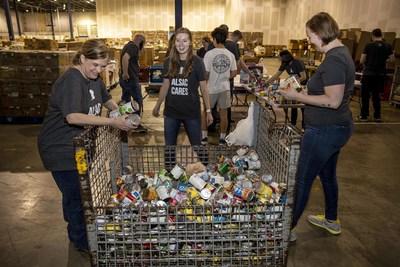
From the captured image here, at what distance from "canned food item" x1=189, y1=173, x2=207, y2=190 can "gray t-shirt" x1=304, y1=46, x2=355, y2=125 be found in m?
0.96

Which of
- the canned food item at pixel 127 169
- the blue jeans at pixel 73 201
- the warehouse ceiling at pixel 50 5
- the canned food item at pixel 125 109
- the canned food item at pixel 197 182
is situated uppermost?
the warehouse ceiling at pixel 50 5

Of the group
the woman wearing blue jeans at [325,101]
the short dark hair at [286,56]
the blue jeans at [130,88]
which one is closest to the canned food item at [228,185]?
the woman wearing blue jeans at [325,101]

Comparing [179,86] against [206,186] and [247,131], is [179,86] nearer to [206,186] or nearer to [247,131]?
[247,131]

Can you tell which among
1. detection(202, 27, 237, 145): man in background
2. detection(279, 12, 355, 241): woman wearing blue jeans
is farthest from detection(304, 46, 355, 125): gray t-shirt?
detection(202, 27, 237, 145): man in background

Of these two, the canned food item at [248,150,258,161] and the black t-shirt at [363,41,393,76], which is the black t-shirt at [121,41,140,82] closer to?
the canned food item at [248,150,258,161]

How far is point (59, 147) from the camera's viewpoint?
7.10 feet

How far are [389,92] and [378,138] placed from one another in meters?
4.39

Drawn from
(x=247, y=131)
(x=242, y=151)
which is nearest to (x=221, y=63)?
(x=247, y=131)

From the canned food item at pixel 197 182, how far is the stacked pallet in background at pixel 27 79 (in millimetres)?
5331

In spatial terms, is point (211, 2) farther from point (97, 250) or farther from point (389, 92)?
point (97, 250)

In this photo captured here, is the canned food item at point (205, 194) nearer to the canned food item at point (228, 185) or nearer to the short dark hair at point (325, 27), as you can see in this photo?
the canned food item at point (228, 185)

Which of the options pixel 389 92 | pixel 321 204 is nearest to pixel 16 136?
pixel 321 204

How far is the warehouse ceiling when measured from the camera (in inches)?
1163

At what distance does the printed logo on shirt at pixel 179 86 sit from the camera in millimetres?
3113
